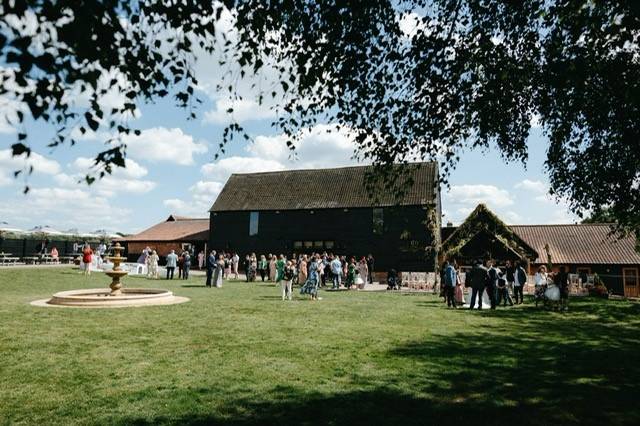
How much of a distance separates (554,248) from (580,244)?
212cm

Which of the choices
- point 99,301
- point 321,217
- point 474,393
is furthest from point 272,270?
point 474,393

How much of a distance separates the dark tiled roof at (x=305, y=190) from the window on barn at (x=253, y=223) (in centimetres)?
63

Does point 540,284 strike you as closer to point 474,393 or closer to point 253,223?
point 474,393

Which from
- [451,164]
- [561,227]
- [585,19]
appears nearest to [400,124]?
[451,164]

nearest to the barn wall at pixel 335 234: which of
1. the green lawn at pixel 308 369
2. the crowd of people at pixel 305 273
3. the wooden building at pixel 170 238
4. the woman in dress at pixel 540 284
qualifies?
the wooden building at pixel 170 238

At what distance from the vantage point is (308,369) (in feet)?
23.7

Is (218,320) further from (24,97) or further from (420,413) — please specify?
(24,97)

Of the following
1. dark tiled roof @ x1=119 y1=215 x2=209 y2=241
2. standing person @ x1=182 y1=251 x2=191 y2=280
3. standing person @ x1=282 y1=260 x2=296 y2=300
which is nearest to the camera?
standing person @ x1=282 y1=260 x2=296 y2=300

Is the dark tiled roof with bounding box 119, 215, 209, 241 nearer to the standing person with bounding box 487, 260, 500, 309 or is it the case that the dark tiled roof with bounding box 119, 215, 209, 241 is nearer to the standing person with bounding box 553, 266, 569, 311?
the standing person with bounding box 487, 260, 500, 309

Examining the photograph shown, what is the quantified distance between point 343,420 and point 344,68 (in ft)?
15.4

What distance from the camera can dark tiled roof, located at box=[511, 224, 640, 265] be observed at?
33.2 metres

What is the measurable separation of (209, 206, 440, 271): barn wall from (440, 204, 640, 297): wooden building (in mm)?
3746

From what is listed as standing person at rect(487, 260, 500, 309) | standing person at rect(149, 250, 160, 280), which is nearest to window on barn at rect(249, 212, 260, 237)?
standing person at rect(149, 250, 160, 280)

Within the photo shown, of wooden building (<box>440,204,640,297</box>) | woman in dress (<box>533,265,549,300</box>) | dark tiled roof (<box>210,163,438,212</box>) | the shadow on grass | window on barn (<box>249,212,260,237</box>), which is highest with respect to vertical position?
dark tiled roof (<box>210,163,438,212</box>)
